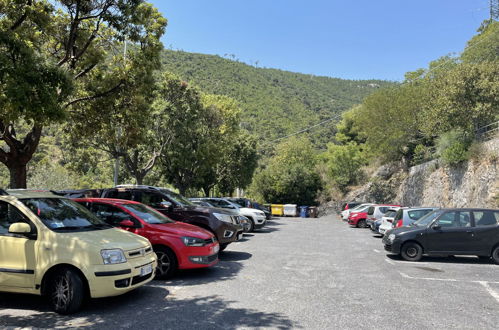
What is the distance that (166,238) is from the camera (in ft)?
25.4

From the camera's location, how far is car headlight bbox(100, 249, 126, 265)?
A: 18.3ft

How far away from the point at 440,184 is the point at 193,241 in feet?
80.8

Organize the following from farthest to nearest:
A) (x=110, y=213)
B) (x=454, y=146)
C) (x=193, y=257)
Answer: (x=454, y=146)
(x=110, y=213)
(x=193, y=257)

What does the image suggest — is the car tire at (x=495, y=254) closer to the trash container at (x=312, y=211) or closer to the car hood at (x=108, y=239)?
the car hood at (x=108, y=239)

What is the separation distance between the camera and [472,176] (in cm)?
2348

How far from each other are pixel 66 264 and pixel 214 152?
68.1ft

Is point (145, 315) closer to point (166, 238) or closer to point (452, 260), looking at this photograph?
point (166, 238)

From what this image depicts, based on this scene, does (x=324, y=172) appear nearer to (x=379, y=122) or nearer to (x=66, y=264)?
(x=379, y=122)

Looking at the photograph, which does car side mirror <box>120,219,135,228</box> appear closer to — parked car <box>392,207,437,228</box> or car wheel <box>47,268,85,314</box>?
car wheel <box>47,268,85,314</box>

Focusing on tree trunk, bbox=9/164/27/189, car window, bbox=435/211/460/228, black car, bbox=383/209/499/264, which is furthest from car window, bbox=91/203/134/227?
car window, bbox=435/211/460/228

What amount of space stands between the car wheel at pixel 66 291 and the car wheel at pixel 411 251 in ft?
27.8

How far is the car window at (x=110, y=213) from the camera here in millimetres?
8055

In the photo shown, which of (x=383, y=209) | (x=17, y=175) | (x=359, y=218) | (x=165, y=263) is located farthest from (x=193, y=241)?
(x=359, y=218)

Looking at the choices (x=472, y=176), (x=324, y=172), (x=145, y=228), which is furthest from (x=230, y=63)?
(x=145, y=228)
